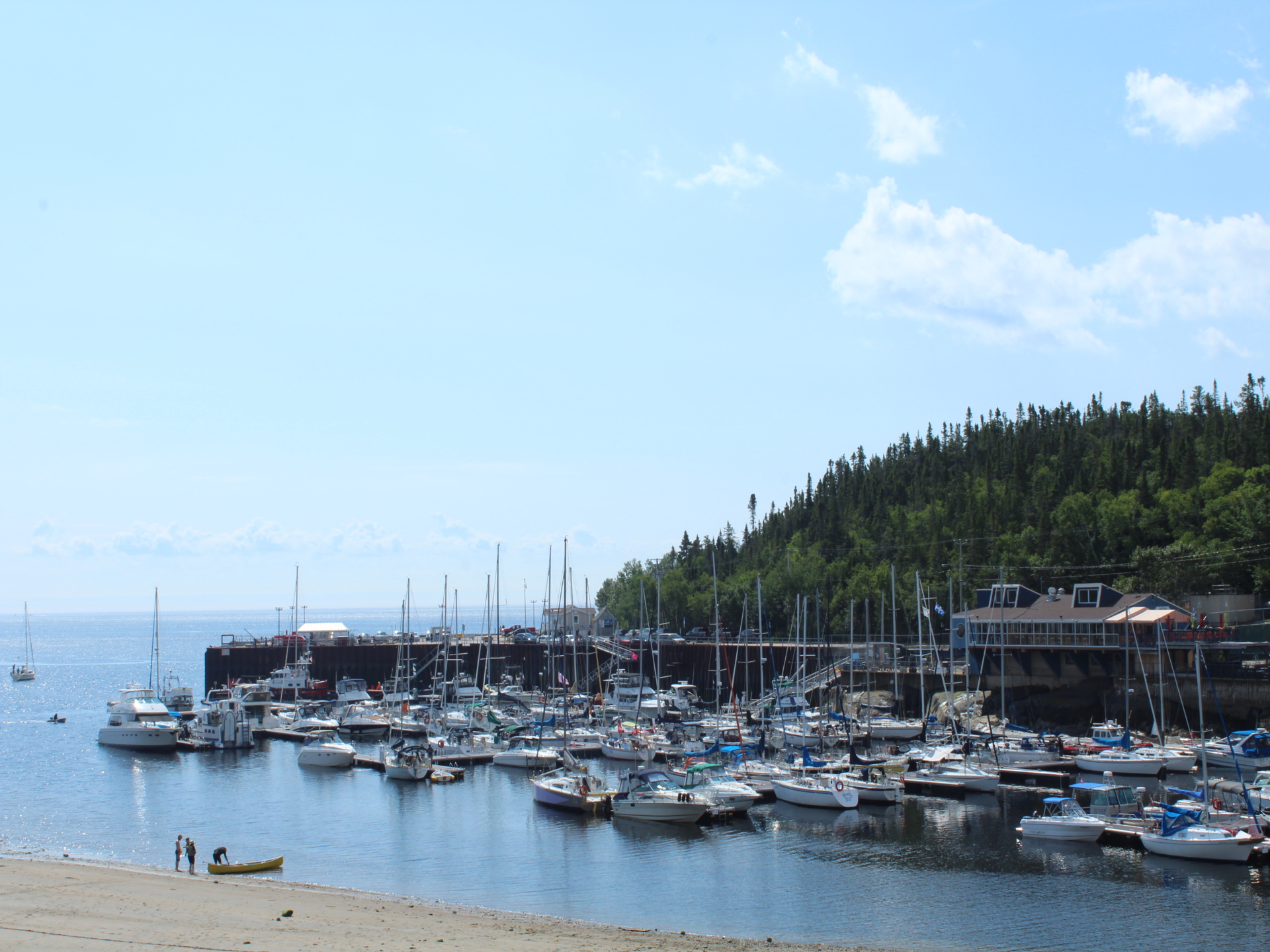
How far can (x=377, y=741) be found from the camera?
292ft

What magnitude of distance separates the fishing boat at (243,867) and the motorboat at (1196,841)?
38141 mm

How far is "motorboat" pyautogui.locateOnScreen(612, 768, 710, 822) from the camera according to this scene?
54.1 m

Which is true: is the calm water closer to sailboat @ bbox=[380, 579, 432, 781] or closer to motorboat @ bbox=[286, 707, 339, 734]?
sailboat @ bbox=[380, 579, 432, 781]

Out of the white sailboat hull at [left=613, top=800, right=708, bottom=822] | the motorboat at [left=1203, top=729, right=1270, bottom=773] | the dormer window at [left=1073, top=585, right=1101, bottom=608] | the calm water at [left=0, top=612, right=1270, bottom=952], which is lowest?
the calm water at [left=0, top=612, right=1270, bottom=952]

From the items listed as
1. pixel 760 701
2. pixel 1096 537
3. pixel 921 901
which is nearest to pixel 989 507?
pixel 1096 537

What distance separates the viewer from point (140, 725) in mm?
84375

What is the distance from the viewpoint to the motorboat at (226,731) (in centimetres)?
8431

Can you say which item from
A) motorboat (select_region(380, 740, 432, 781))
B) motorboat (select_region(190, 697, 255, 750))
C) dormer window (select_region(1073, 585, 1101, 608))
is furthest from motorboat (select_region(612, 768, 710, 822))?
dormer window (select_region(1073, 585, 1101, 608))

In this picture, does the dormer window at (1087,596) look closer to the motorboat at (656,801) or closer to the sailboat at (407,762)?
the motorboat at (656,801)

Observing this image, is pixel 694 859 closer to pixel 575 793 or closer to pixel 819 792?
pixel 575 793

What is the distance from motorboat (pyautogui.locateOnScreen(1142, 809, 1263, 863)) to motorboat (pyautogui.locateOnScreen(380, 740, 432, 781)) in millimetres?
42593

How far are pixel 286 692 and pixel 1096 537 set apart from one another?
326ft

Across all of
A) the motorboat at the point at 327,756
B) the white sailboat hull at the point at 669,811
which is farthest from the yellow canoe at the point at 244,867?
the motorboat at the point at 327,756

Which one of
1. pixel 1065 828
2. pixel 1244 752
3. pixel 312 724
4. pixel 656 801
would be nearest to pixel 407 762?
pixel 656 801
